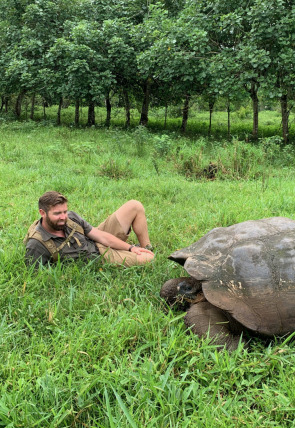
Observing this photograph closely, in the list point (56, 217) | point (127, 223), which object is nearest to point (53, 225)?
point (56, 217)

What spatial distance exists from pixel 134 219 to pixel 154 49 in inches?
302

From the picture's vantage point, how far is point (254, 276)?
6.95ft

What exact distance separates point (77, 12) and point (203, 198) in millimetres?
11613

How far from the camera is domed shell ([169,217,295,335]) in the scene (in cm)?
206

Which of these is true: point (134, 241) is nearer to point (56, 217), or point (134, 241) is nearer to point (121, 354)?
point (56, 217)

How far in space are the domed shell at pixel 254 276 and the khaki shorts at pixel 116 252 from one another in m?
0.78

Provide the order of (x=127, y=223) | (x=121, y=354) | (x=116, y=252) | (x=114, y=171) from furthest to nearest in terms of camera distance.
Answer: (x=114, y=171) → (x=127, y=223) → (x=116, y=252) → (x=121, y=354)

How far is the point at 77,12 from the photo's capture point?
12805 millimetres

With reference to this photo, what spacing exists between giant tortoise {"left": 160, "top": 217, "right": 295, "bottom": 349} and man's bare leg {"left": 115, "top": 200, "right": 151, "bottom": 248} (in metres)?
0.99

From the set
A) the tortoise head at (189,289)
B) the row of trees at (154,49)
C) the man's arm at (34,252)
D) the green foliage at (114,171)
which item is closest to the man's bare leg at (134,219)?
the man's arm at (34,252)

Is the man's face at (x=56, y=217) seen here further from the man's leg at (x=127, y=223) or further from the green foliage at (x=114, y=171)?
the green foliage at (x=114, y=171)

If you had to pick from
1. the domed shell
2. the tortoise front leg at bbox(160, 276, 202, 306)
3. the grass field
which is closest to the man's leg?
the grass field

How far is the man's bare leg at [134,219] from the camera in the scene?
130 inches

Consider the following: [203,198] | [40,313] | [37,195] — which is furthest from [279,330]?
[37,195]
